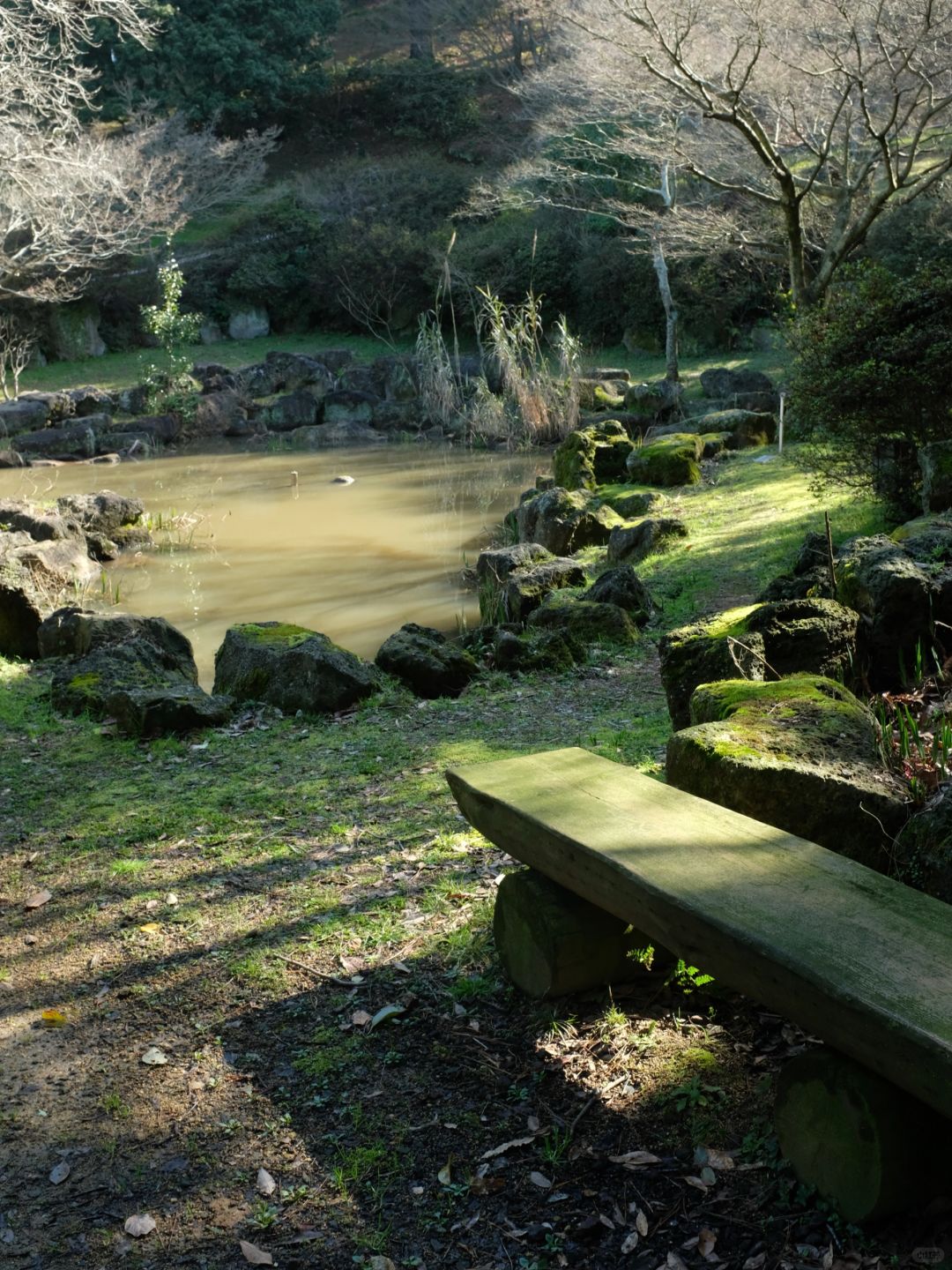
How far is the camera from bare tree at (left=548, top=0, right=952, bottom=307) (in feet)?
43.4

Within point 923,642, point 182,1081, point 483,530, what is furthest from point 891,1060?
point 483,530

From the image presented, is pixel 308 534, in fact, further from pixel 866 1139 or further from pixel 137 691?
pixel 866 1139

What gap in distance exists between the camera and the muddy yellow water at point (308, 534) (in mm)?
11266

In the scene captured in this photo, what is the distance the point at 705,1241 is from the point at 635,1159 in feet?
1.05

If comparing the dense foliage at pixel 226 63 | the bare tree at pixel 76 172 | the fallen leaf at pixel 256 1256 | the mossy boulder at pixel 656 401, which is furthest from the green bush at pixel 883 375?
the dense foliage at pixel 226 63

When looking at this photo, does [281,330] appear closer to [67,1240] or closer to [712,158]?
[712,158]

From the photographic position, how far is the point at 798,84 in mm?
16219

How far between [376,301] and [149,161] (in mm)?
6483

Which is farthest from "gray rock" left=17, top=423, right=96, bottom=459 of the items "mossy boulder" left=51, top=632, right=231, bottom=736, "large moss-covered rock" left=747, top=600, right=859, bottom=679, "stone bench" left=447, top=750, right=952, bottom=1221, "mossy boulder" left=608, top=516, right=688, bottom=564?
"stone bench" left=447, top=750, right=952, bottom=1221

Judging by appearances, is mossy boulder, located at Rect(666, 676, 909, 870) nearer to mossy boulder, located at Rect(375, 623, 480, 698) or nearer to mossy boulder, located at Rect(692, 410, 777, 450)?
mossy boulder, located at Rect(375, 623, 480, 698)

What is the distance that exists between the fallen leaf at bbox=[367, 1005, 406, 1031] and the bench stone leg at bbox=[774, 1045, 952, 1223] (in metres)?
1.34

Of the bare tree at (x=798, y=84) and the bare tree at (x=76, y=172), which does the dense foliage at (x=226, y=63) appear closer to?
the bare tree at (x=76, y=172)

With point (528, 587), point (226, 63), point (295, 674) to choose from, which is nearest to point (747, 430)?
point (528, 587)

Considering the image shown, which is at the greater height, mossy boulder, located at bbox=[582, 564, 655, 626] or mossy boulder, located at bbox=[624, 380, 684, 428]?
mossy boulder, located at bbox=[624, 380, 684, 428]
